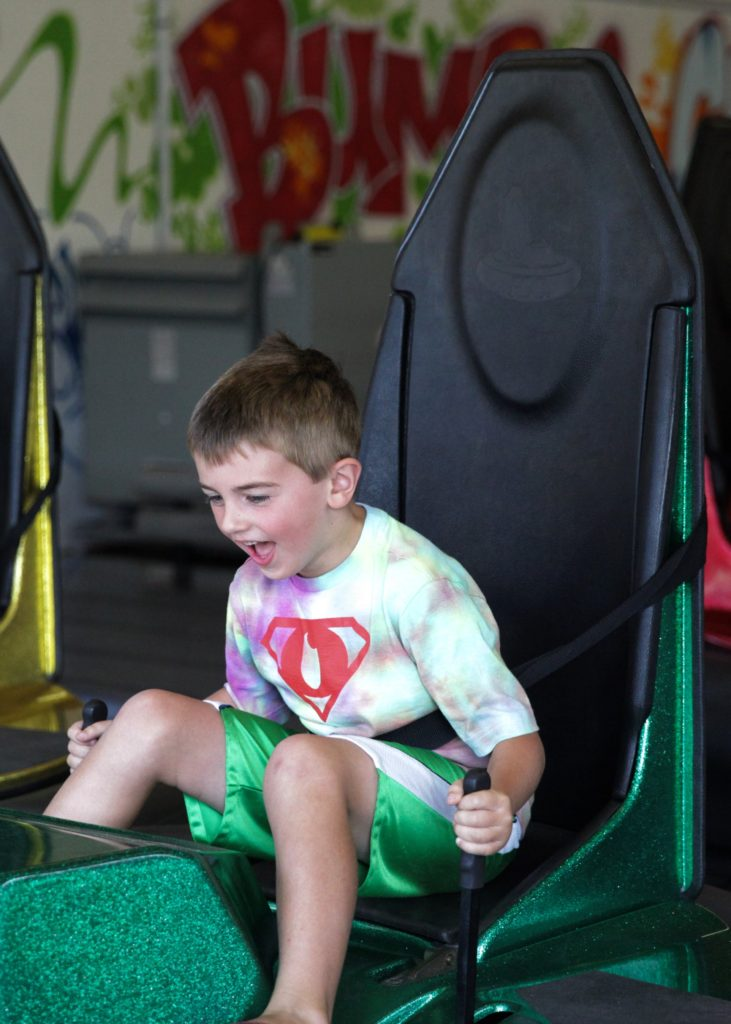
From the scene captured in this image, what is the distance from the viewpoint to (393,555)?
1.21 meters

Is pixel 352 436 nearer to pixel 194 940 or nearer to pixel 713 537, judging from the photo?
pixel 194 940

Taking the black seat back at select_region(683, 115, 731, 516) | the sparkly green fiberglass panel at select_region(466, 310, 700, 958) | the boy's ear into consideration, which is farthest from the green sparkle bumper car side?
the black seat back at select_region(683, 115, 731, 516)

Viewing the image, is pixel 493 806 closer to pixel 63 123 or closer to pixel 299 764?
pixel 299 764

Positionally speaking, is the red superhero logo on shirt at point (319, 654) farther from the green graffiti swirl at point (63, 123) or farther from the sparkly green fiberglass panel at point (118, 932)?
the green graffiti swirl at point (63, 123)

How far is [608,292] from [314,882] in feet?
1.88

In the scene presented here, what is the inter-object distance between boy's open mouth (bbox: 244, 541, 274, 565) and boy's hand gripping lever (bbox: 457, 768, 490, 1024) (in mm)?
270

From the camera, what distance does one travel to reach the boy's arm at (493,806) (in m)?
0.98

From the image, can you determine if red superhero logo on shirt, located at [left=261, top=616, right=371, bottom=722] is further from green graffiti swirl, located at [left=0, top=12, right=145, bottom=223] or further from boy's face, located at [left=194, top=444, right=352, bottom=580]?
green graffiti swirl, located at [left=0, top=12, right=145, bottom=223]

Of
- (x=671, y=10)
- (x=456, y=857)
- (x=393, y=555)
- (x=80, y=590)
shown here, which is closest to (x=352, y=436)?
(x=393, y=555)

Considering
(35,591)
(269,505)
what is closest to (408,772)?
(269,505)

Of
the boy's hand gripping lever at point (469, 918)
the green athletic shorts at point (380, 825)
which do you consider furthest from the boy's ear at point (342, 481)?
the boy's hand gripping lever at point (469, 918)

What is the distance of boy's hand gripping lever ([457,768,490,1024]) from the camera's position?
3.15 feet

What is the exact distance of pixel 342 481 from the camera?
1.19 meters

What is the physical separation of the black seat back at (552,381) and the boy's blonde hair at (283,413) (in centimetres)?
21
